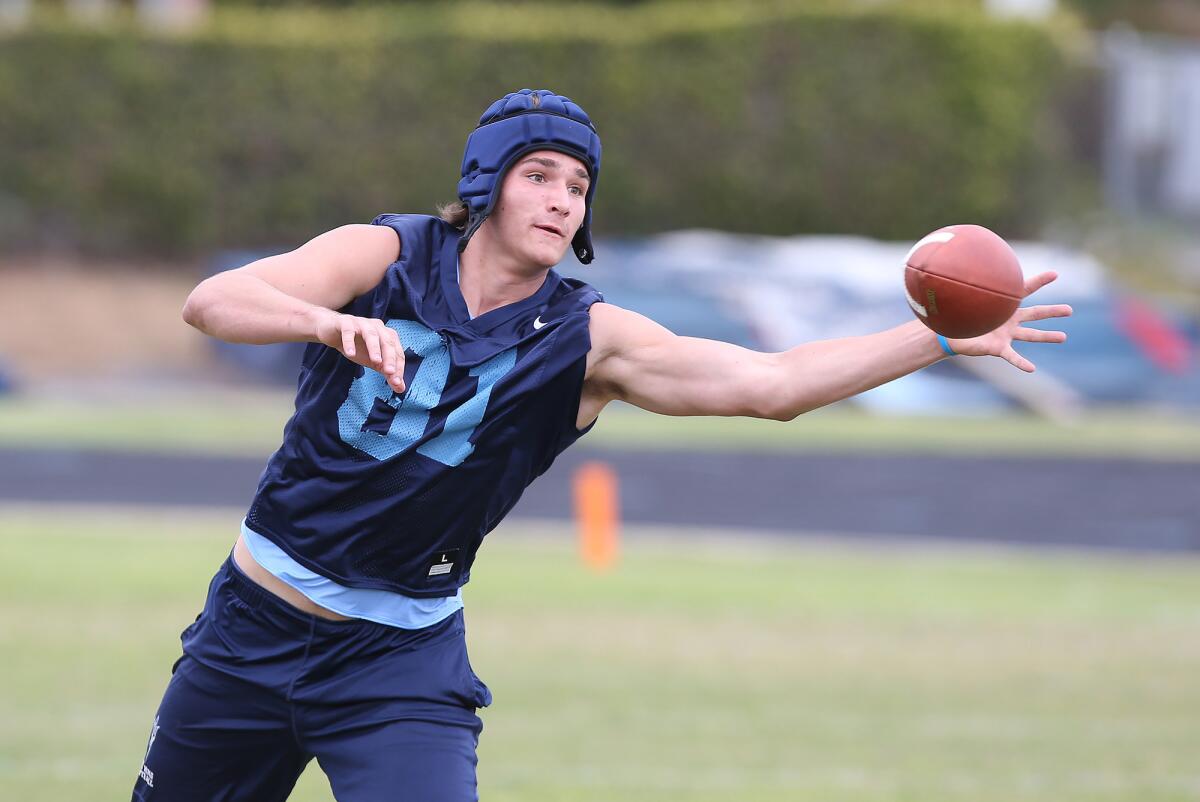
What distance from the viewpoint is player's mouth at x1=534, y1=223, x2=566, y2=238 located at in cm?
428

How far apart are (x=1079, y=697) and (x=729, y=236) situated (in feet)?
71.5

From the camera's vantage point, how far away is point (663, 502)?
16.0 m

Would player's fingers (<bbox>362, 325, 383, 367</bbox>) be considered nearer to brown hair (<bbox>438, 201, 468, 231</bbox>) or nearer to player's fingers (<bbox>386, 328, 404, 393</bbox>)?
player's fingers (<bbox>386, 328, 404, 393</bbox>)

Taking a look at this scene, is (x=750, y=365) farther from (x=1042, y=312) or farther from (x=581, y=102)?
(x=581, y=102)

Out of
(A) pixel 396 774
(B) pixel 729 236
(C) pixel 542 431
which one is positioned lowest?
(A) pixel 396 774

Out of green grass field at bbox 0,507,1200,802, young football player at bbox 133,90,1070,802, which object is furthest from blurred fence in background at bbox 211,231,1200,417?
young football player at bbox 133,90,1070,802

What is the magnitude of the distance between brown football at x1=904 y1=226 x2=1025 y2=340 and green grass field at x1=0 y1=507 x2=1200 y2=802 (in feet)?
10.5

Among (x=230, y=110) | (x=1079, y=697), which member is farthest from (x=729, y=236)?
(x=1079, y=697)

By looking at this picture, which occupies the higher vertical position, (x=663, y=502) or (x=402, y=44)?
(x=402, y=44)

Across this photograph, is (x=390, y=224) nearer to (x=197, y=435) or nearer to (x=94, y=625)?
(x=94, y=625)

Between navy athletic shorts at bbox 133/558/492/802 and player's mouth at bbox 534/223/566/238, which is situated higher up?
player's mouth at bbox 534/223/566/238

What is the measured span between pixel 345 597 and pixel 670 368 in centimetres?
94

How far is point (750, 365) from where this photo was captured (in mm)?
4312

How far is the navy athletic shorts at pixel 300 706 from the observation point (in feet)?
13.8
